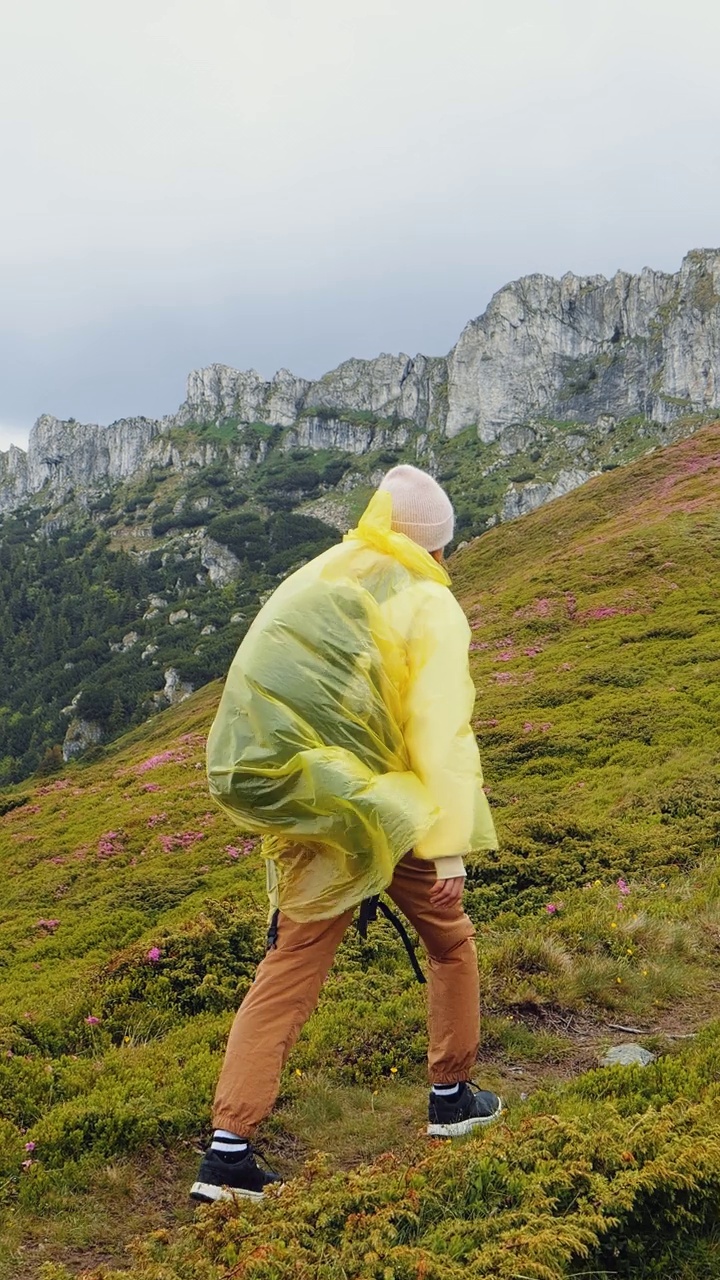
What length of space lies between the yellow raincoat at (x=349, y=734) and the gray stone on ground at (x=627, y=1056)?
2.07 m

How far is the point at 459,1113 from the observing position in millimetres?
4133

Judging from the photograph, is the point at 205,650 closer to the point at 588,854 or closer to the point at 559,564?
the point at 559,564

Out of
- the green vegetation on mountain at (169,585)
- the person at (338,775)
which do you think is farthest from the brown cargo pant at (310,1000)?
the green vegetation on mountain at (169,585)

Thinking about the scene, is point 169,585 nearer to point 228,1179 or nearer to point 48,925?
point 48,925

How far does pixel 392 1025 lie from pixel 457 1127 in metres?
1.67

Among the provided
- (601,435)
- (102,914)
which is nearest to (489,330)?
(601,435)

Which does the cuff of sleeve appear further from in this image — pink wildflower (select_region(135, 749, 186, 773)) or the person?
pink wildflower (select_region(135, 749, 186, 773))

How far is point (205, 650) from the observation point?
4847 inches

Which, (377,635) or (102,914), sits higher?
(377,635)

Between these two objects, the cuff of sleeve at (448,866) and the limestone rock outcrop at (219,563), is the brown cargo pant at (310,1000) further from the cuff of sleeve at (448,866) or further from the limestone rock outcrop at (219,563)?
the limestone rock outcrop at (219,563)

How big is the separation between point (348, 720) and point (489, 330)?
21109cm

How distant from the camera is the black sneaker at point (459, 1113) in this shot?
4.06 meters

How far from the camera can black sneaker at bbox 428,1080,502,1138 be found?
4.06 metres

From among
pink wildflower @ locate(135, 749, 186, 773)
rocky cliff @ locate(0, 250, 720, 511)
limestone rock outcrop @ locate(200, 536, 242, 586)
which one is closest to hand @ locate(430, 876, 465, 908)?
pink wildflower @ locate(135, 749, 186, 773)
